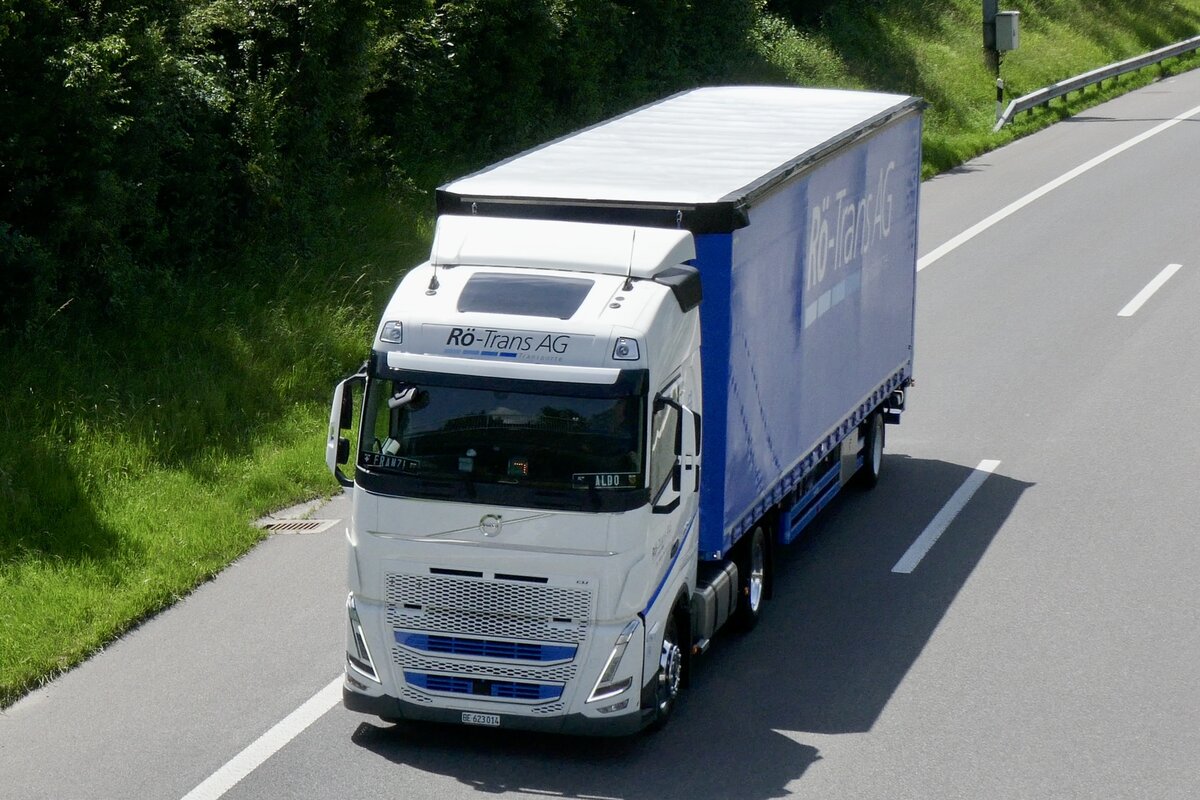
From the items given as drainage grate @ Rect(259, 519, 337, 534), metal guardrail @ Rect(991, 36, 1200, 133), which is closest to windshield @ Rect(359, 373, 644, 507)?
drainage grate @ Rect(259, 519, 337, 534)

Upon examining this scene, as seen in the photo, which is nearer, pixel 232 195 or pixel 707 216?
pixel 707 216

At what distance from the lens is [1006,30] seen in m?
35.7

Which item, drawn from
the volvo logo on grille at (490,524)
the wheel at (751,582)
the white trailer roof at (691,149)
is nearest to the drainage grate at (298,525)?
the white trailer roof at (691,149)

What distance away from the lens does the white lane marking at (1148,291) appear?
21.2 m

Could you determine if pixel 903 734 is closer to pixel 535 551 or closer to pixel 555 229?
pixel 535 551

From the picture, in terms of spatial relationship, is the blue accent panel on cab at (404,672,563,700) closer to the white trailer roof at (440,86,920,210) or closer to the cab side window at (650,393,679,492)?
the cab side window at (650,393,679,492)

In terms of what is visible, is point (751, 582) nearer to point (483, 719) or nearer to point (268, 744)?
point (483, 719)

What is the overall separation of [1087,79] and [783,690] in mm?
30171

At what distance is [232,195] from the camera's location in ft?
59.7

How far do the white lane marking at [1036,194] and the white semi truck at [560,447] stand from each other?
43.7ft

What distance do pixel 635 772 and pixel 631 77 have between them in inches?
793

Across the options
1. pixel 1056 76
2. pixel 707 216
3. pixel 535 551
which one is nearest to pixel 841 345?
pixel 707 216

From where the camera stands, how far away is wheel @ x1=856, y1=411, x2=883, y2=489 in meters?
15.0

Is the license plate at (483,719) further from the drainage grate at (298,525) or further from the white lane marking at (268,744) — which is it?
the drainage grate at (298,525)
